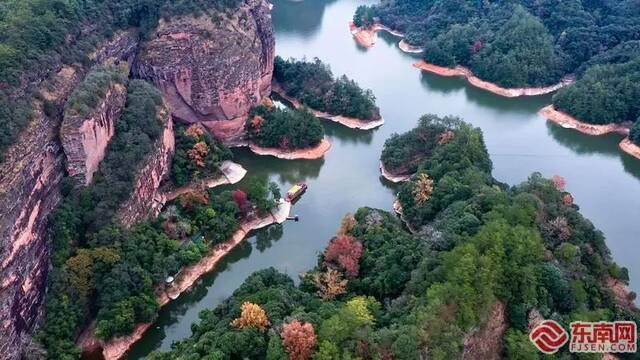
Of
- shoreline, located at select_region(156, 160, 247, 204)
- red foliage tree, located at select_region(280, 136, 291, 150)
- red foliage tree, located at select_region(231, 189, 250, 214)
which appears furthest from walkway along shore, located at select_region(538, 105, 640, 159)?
red foliage tree, located at select_region(231, 189, 250, 214)

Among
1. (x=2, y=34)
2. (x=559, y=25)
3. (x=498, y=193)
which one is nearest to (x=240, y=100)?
(x=2, y=34)

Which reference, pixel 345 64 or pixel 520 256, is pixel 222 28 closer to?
pixel 345 64

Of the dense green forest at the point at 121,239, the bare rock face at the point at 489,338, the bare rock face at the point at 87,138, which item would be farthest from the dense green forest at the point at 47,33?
the bare rock face at the point at 489,338

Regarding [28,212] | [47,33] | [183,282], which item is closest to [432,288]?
[183,282]

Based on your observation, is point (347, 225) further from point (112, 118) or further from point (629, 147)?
point (629, 147)

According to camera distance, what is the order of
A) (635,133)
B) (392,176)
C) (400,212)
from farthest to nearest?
(635,133)
(392,176)
(400,212)

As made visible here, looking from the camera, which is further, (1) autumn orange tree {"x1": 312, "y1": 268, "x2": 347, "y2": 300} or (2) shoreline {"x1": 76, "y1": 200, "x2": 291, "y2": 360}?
(1) autumn orange tree {"x1": 312, "y1": 268, "x2": 347, "y2": 300}

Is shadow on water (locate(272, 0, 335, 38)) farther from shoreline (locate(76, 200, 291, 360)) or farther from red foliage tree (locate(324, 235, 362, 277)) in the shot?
red foliage tree (locate(324, 235, 362, 277))
